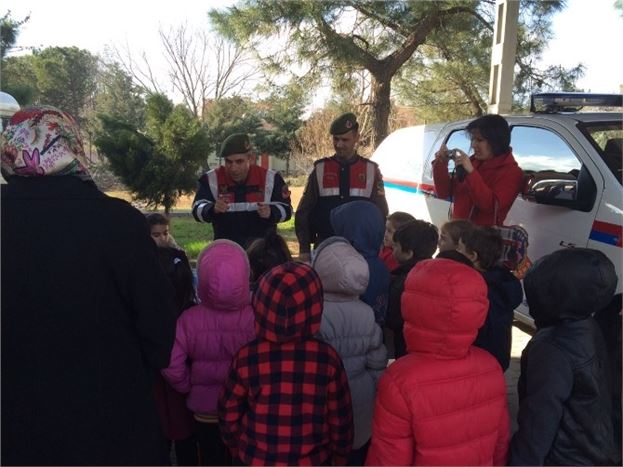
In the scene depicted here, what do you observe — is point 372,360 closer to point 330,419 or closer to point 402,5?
point 330,419

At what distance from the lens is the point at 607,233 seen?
357 cm

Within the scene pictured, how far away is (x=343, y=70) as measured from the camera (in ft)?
31.4

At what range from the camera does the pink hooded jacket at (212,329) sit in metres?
2.35

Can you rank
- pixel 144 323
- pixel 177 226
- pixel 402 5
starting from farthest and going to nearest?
1. pixel 177 226
2. pixel 402 5
3. pixel 144 323

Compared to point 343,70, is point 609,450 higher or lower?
lower

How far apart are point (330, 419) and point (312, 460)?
16cm

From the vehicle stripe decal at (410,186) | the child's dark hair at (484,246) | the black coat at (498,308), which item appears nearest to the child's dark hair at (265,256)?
the child's dark hair at (484,246)

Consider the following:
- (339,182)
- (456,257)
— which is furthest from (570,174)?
(456,257)

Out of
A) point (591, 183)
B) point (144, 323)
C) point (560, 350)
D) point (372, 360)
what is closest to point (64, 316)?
point (144, 323)

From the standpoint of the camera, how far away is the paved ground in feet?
12.5

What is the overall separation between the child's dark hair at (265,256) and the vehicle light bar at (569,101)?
8.81ft

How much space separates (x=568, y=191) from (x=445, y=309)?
2375 millimetres

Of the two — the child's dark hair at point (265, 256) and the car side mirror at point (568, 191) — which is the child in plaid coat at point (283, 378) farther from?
the car side mirror at point (568, 191)

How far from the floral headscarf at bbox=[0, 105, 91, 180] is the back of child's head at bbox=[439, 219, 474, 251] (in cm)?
191
